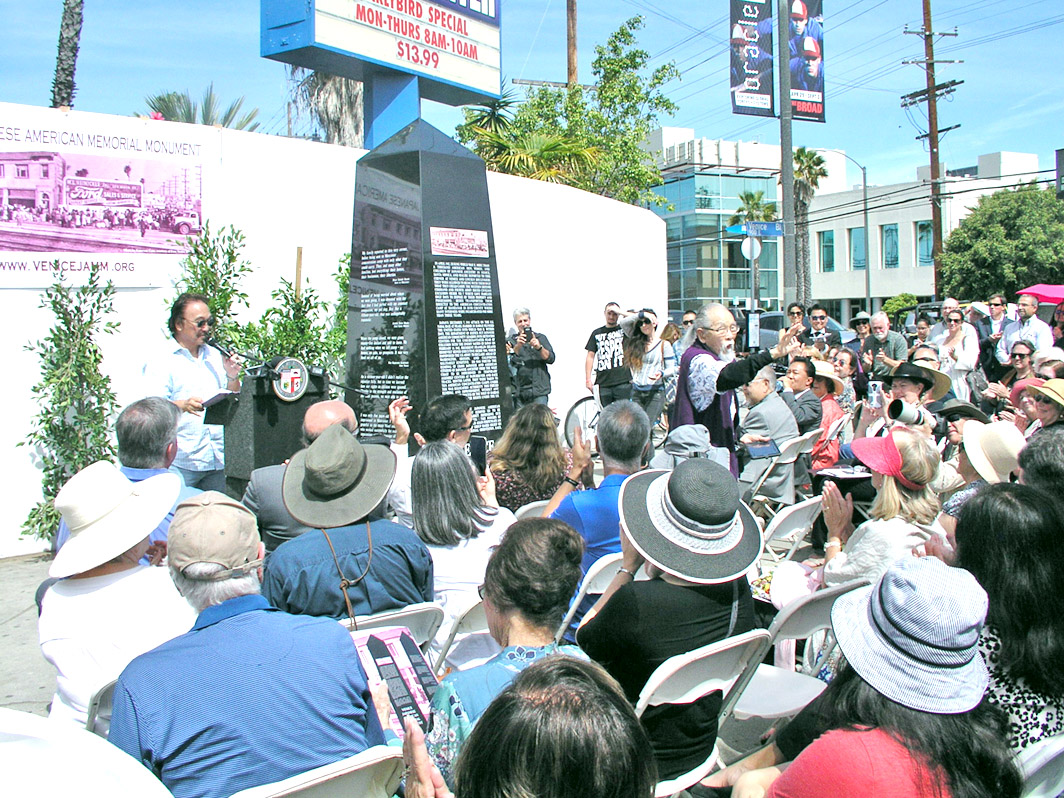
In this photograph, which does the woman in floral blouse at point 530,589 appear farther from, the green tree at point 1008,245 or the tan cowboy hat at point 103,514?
the green tree at point 1008,245

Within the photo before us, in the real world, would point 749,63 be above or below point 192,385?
above

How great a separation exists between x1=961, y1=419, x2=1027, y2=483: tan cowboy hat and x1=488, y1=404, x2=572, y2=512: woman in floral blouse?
1975 millimetres

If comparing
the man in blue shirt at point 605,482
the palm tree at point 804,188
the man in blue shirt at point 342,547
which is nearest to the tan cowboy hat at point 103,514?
the man in blue shirt at point 342,547

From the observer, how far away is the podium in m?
5.81

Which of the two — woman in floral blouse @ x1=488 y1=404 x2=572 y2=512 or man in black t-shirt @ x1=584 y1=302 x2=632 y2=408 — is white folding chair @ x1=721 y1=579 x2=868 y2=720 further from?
man in black t-shirt @ x1=584 y1=302 x2=632 y2=408

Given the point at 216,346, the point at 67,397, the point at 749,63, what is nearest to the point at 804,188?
the point at 749,63

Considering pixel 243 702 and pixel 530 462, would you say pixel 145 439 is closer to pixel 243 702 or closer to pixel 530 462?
pixel 530 462

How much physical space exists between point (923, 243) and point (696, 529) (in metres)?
49.9

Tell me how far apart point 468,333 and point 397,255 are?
2.71ft

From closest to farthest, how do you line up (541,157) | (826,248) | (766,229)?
(541,157) < (766,229) < (826,248)

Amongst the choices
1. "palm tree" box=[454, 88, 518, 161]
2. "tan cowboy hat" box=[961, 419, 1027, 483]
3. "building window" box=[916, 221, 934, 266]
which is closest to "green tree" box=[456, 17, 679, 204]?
"palm tree" box=[454, 88, 518, 161]

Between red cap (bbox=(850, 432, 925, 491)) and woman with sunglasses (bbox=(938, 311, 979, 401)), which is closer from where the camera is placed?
red cap (bbox=(850, 432, 925, 491))

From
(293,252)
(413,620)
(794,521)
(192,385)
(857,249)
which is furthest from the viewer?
(857,249)

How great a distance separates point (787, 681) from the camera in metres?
3.07
